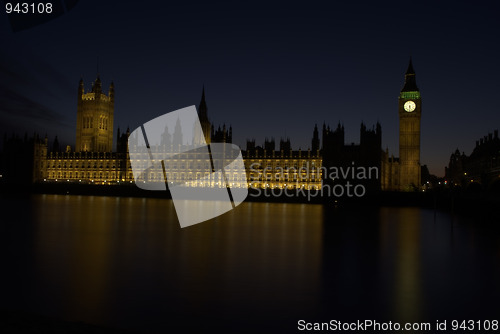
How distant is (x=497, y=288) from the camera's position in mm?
9148

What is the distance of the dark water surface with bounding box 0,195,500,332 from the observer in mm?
7168

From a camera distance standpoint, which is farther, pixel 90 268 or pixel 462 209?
pixel 462 209

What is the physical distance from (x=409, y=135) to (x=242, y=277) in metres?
54.7

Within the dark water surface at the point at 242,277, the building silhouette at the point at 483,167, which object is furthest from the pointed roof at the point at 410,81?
the dark water surface at the point at 242,277

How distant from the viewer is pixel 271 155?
61688 mm

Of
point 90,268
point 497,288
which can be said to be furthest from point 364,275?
point 90,268

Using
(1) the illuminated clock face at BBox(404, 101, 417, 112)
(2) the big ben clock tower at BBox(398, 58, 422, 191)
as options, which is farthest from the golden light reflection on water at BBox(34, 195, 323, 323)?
(1) the illuminated clock face at BBox(404, 101, 417, 112)

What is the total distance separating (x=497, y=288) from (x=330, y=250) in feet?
17.5

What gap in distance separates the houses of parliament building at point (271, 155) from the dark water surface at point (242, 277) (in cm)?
3228

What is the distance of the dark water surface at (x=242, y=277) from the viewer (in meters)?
7.17

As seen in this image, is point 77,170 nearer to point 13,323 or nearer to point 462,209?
point 462,209

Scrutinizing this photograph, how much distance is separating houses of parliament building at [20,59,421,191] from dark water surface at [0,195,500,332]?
3228 centimetres

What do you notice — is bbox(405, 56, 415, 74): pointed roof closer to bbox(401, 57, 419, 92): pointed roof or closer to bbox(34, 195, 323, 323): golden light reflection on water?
bbox(401, 57, 419, 92): pointed roof

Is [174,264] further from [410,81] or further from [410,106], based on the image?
[410,81]
